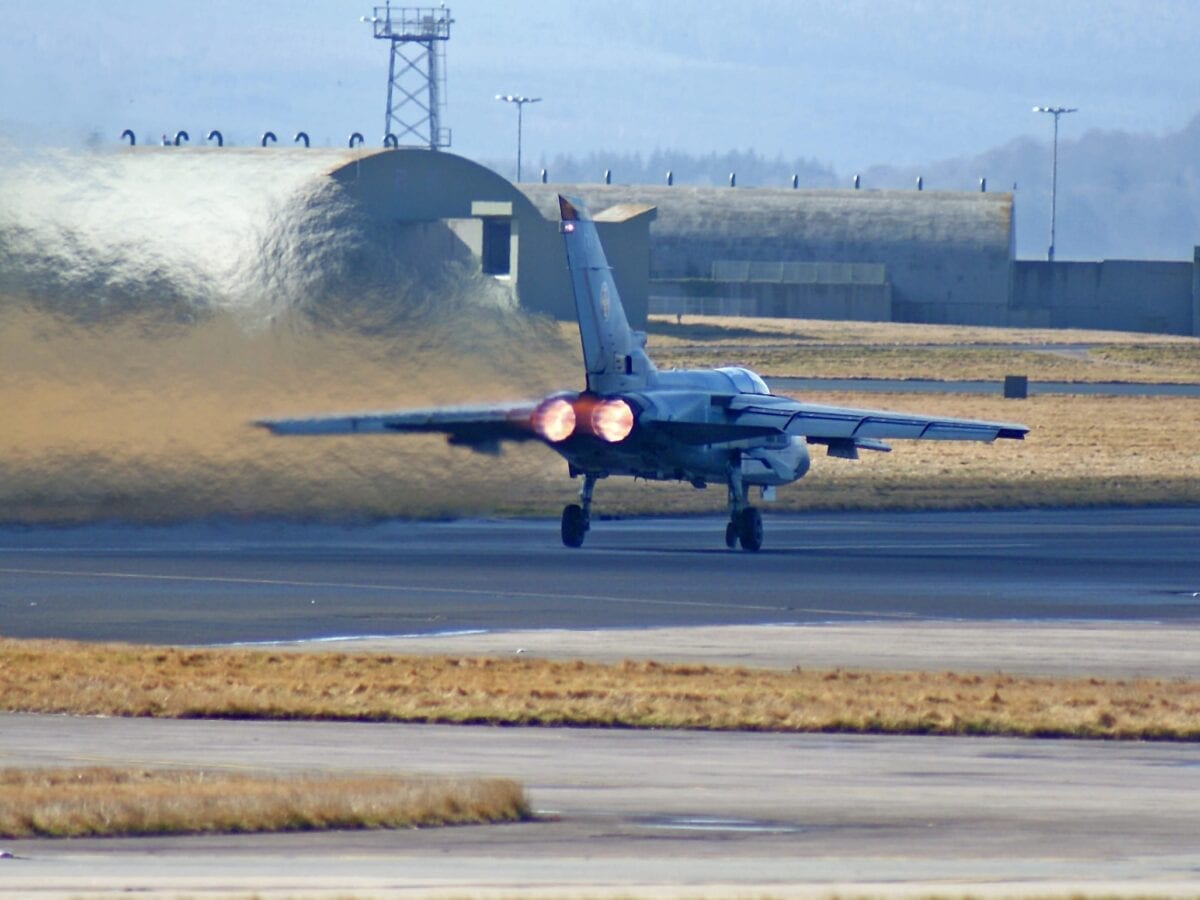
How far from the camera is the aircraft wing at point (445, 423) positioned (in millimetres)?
34062

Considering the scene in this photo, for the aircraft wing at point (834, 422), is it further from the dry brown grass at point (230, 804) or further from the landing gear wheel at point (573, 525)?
the dry brown grass at point (230, 804)

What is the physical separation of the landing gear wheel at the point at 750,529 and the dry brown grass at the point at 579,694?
14980 mm

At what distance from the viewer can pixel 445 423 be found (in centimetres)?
3522

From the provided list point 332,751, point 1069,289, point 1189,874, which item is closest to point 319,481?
point 332,751

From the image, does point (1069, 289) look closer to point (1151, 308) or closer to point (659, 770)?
point (1151, 308)

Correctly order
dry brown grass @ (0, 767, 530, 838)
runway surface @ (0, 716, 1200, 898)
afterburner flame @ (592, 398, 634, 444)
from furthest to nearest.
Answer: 1. afterburner flame @ (592, 398, 634, 444)
2. dry brown grass @ (0, 767, 530, 838)
3. runway surface @ (0, 716, 1200, 898)

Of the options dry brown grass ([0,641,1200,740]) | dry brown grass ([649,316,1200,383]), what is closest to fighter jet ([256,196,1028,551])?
dry brown grass ([0,641,1200,740])

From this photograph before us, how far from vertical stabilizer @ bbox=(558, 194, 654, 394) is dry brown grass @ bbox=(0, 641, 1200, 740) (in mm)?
14404

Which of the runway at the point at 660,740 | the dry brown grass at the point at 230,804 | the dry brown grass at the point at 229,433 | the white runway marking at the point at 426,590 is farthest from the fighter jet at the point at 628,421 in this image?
the dry brown grass at the point at 230,804

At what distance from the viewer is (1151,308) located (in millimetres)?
126875

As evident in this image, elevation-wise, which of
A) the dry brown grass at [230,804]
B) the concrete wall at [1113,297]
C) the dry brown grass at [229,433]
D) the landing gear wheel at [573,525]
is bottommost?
the landing gear wheel at [573,525]

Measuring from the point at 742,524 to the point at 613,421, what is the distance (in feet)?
10.8

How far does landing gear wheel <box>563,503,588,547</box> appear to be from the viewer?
36719mm

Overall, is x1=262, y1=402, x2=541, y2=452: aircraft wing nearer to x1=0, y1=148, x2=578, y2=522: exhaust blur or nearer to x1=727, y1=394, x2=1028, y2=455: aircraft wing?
x1=0, y1=148, x2=578, y2=522: exhaust blur
